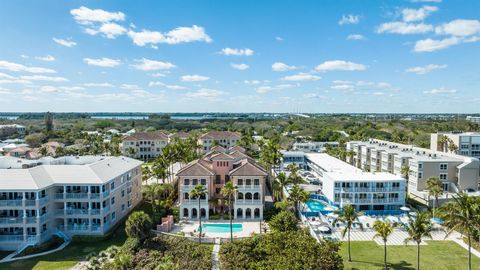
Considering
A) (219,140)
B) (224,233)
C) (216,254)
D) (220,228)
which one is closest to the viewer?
(216,254)

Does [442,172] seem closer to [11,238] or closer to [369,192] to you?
[369,192]

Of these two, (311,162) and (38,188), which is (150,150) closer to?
(311,162)

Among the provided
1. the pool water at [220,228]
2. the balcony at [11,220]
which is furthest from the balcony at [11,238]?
the pool water at [220,228]

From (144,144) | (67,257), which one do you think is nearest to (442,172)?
(67,257)

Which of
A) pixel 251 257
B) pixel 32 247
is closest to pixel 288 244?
pixel 251 257

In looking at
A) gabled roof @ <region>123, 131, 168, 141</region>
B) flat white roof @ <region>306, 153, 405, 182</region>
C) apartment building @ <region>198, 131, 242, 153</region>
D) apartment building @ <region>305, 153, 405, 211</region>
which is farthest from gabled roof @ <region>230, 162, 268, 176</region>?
gabled roof @ <region>123, 131, 168, 141</region>
